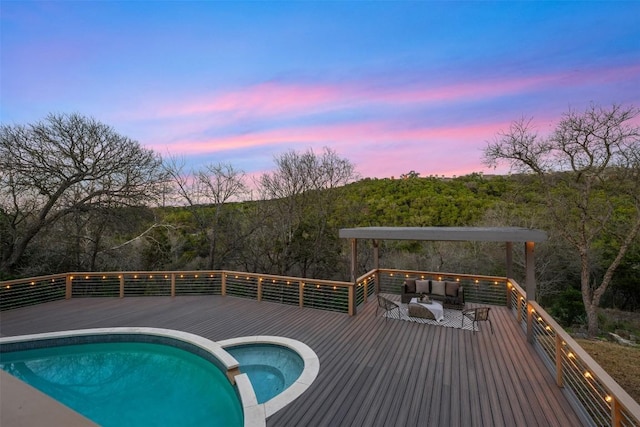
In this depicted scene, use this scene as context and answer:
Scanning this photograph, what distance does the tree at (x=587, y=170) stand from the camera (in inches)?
420

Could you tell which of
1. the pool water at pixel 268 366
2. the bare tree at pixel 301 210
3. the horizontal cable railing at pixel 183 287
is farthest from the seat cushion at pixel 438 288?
the bare tree at pixel 301 210

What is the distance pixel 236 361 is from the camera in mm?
4949

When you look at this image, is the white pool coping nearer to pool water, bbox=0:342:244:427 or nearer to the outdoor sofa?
pool water, bbox=0:342:244:427

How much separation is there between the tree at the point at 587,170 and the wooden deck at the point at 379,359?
25.2 ft

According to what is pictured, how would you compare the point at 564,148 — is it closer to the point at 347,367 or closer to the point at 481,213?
the point at 481,213

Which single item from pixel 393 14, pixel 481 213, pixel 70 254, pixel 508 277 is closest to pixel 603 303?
pixel 481 213

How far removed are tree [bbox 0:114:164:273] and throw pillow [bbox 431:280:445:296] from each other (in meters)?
10.9

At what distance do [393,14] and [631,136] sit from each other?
31.8 feet

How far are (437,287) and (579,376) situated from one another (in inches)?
174

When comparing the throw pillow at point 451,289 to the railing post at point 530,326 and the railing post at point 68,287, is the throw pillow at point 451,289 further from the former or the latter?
the railing post at point 68,287

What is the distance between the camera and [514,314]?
7.14m

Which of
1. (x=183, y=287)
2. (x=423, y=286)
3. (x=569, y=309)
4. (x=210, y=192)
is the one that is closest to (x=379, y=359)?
(x=423, y=286)

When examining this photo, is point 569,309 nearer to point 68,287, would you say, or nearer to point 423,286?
point 423,286

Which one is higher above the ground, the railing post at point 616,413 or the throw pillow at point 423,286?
the railing post at point 616,413
